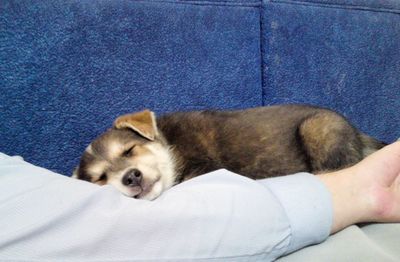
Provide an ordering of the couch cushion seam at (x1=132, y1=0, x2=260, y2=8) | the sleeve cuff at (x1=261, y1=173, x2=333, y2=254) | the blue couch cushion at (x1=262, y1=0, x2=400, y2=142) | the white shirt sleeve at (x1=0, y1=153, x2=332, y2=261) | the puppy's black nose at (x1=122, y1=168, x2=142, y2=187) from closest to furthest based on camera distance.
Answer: the white shirt sleeve at (x1=0, y1=153, x2=332, y2=261)
the sleeve cuff at (x1=261, y1=173, x2=333, y2=254)
the puppy's black nose at (x1=122, y1=168, x2=142, y2=187)
the couch cushion seam at (x1=132, y1=0, x2=260, y2=8)
the blue couch cushion at (x1=262, y1=0, x2=400, y2=142)

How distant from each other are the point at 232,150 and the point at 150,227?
907mm

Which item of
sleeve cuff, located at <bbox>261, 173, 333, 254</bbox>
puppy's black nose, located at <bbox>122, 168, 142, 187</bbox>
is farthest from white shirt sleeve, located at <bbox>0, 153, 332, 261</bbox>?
puppy's black nose, located at <bbox>122, 168, 142, 187</bbox>

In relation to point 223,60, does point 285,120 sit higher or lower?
lower

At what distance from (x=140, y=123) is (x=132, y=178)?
0.28m

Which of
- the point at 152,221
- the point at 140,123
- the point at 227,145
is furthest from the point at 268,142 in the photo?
the point at 152,221

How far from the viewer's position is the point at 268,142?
6.34ft

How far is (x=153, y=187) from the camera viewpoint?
174 cm

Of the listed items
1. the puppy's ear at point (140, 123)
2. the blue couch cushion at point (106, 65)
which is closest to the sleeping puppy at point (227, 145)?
the puppy's ear at point (140, 123)

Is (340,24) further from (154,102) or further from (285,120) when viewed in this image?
(154,102)

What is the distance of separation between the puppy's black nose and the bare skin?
725 millimetres

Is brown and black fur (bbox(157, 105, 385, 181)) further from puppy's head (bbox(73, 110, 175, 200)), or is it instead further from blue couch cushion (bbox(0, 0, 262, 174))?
blue couch cushion (bbox(0, 0, 262, 174))

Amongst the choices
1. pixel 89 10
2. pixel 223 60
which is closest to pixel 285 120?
pixel 223 60

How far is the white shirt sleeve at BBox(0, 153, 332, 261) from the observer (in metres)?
1.03

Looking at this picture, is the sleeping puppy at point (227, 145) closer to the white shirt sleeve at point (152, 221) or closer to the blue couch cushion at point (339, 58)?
the blue couch cushion at point (339, 58)
